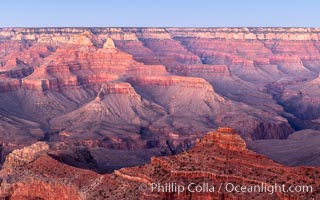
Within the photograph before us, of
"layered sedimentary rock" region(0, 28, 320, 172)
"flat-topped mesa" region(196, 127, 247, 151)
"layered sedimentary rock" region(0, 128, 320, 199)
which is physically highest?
"layered sedimentary rock" region(0, 28, 320, 172)

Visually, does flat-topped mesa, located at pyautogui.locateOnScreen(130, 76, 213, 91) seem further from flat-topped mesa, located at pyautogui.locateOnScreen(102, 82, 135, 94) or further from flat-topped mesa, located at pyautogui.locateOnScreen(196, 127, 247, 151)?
flat-topped mesa, located at pyautogui.locateOnScreen(196, 127, 247, 151)

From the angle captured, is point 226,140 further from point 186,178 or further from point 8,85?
point 8,85

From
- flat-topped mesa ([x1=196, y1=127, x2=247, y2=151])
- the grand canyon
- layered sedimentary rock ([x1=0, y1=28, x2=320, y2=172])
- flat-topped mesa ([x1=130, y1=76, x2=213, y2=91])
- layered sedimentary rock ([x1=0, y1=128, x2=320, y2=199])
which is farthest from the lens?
flat-topped mesa ([x1=130, y1=76, x2=213, y2=91])

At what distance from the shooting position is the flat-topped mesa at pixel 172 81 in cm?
14525

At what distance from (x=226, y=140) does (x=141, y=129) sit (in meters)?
76.5

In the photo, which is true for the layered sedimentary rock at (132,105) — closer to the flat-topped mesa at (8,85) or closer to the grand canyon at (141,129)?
Result: the flat-topped mesa at (8,85)

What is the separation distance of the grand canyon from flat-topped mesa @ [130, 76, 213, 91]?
0.95ft

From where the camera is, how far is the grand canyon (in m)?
40.9

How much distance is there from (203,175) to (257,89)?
14199 cm

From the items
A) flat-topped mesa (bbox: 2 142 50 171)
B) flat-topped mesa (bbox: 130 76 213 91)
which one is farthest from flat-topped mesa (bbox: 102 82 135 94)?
flat-topped mesa (bbox: 2 142 50 171)

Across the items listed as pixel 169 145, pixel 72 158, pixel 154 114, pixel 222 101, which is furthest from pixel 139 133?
pixel 72 158

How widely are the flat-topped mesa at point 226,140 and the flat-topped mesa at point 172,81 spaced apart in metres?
99.6

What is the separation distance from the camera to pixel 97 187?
138ft

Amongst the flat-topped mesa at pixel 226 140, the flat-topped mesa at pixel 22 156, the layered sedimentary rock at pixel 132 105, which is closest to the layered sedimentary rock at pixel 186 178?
the flat-topped mesa at pixel 226 140
